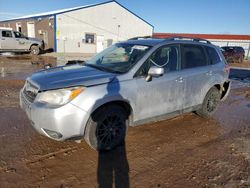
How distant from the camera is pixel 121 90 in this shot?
385 cm

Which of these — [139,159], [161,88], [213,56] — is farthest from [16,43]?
[139,159]

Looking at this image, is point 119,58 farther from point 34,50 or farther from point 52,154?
point 34,50

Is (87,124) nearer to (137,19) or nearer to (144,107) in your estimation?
(144,107)

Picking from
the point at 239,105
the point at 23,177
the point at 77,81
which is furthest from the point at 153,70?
the point at 239,105

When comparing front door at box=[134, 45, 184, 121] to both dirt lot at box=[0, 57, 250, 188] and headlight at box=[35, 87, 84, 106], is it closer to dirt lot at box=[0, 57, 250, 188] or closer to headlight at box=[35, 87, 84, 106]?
dirt lot at box=[0, 57, 250, 188]

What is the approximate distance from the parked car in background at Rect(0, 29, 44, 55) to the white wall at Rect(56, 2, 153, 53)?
17.2 ft

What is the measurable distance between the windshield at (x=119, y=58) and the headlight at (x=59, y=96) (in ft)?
3.04

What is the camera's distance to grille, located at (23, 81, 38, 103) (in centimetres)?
370

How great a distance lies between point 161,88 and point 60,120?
1956 mm

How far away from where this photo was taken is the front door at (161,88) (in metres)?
4.18

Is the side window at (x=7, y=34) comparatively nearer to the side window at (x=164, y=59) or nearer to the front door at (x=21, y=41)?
the front door at (x=21, y=41)

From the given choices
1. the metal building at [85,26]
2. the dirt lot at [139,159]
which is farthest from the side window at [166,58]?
the metal building at [85,26]

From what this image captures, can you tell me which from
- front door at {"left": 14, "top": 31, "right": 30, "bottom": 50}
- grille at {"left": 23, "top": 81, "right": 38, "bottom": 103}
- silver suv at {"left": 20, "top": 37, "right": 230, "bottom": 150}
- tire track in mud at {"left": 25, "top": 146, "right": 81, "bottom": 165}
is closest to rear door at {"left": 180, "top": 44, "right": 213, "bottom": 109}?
silver suv at {"left": 20, "top": 37, "right": 230, "bottom": 150}

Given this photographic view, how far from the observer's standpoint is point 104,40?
1240 inches
